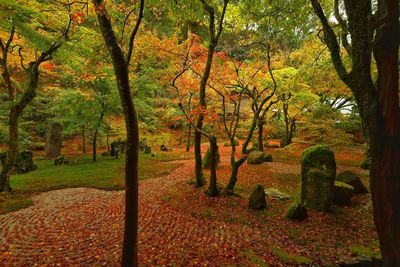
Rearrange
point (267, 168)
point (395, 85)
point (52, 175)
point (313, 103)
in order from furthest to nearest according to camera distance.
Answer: point (313, 103) → point (267, 168) → point (52, 175) → point (395, 85)

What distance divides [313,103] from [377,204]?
14364 millimetres

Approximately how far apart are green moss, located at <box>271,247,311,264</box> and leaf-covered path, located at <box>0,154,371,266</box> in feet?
0.31

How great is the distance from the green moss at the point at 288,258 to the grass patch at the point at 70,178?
27.8ft

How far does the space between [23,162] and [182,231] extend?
13.5 meters

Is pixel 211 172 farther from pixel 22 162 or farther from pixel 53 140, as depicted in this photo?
pixel 53 140

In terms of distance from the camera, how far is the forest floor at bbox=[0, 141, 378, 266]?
5.63 metres

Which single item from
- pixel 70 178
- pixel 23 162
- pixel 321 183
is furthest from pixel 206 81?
pixel 23 162

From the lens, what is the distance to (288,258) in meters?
5.71

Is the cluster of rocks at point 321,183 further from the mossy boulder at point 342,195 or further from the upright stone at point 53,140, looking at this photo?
the upright stone at point 53,140

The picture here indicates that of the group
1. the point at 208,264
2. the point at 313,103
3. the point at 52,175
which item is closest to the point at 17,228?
the point at 208,264

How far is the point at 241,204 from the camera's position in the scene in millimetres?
9594

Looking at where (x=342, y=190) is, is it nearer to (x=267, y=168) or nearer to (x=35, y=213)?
(x=267, y=168)

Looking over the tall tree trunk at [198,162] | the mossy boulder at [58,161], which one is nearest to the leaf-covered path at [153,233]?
the tall tree trunk at [198,162]

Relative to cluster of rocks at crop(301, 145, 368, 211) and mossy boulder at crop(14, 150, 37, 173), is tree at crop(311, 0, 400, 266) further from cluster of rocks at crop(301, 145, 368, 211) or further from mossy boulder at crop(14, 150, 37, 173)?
mossy boulder at crop(14, 150, 37, 173)
